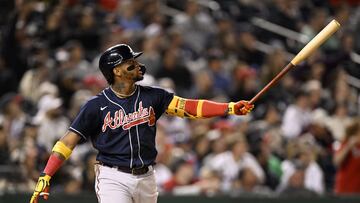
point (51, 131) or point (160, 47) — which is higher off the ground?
point (160, 47)

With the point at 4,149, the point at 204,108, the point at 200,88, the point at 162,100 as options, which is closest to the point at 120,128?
the point at 162,100

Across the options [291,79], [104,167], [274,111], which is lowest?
[104,167]

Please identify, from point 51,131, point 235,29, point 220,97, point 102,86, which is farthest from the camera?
point 235,29

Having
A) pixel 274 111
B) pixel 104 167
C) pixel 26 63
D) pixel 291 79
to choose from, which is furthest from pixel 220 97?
pixel 104 167

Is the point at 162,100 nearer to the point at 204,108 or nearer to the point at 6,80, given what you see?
the point at 204,108

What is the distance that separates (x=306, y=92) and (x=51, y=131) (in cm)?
400

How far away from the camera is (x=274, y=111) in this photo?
42.3 ft

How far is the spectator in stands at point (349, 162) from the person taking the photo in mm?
11406

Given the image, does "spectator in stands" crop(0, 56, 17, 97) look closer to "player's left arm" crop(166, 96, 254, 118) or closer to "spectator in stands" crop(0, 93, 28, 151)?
"spectator in stands" crop(0, 93, 28, 151)

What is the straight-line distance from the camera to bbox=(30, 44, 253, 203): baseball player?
7.24 metres

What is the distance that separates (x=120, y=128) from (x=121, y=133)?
41mm

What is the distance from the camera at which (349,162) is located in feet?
37.9

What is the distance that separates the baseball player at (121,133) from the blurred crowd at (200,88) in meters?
3.31

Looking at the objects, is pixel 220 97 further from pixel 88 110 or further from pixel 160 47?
pixel 88 110
